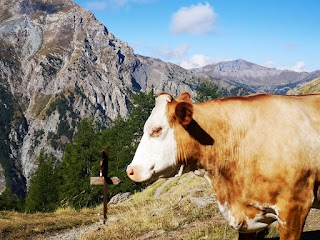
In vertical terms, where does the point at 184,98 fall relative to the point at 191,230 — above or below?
above

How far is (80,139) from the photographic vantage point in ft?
235

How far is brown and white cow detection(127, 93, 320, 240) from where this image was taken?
5629 mm

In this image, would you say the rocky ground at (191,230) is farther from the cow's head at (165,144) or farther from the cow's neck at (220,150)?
the cow's head at (165,144)

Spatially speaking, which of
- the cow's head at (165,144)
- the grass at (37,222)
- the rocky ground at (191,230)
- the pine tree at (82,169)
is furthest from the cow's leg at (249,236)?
the pine tree at (82,169)

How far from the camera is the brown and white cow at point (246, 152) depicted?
18.5 ft

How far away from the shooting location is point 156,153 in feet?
19.2

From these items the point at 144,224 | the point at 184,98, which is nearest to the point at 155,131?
the point at 184,98

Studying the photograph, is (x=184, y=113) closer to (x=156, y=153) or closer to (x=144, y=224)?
(x=156, y=153)

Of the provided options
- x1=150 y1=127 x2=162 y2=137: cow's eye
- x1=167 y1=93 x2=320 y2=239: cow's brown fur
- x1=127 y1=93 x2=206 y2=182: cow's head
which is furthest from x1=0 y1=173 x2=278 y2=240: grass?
x1=150 y1=127 x2=162 y2=137: cow's eye

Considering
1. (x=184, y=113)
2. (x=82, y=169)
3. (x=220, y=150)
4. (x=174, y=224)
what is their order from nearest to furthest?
(x=184, y=113), (x=220, y=150), (x=174, y=224), (x=82, y=169)

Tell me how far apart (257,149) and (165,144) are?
4.85 ft

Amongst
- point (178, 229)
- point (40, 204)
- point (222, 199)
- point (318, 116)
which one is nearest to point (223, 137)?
point (222, 199)

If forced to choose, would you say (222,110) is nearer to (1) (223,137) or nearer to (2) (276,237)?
(1) (223,137)

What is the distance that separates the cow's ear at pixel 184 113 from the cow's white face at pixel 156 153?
0.85 feet
